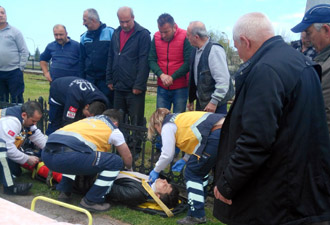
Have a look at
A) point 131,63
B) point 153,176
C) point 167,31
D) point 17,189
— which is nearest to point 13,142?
point 17,189

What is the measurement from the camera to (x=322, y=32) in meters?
2.80

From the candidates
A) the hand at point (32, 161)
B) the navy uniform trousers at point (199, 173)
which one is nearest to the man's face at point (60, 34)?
the hand at point (32, 161)

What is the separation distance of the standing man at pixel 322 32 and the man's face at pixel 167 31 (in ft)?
8.58

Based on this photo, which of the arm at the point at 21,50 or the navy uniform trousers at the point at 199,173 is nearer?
the navy uniform trousers at the point at 199,173

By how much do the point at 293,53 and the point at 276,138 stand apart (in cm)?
52

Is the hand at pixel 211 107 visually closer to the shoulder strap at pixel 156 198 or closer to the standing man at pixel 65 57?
the shoulder strap at pixel 156 198

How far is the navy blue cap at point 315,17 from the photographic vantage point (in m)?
2.73

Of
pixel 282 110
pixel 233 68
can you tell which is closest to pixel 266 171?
pixel 282 110

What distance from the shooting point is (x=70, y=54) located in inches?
264

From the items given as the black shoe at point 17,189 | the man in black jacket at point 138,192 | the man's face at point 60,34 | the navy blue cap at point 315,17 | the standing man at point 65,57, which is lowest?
the black shoe at point 17,189

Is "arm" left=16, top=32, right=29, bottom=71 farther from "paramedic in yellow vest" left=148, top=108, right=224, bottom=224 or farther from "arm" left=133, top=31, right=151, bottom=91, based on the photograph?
"paramedic in yellow vest" left=148, top=108, right=224, bottom=224

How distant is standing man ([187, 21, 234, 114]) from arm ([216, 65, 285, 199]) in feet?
8.52

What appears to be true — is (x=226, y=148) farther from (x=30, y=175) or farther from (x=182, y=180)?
(x=30, y=175)

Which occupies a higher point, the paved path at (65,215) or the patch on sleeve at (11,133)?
the patch on sleeve at (11,133)
